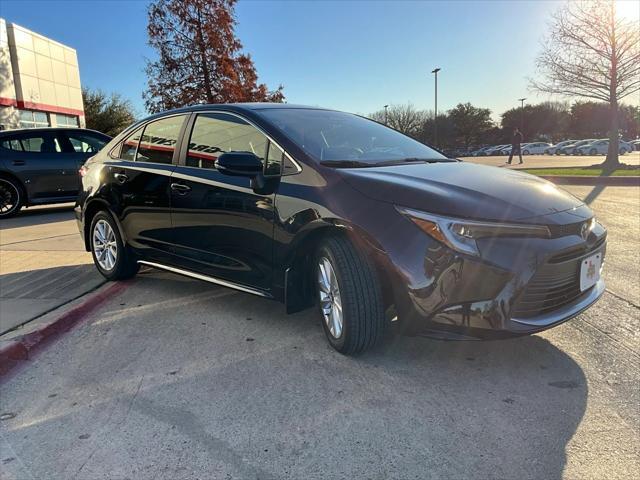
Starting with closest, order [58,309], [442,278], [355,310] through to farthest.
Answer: [442,278]
[355,310]
[58,309]

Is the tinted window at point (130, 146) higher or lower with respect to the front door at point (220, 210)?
higher

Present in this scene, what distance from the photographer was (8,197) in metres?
9.45

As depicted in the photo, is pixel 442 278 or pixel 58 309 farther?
pixel 58 309

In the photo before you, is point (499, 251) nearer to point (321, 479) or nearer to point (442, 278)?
point (442, 278)

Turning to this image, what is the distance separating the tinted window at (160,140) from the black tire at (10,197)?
21.2ft

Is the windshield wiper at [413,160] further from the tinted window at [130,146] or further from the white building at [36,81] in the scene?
the white building at [36,81]

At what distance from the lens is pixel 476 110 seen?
249 ft

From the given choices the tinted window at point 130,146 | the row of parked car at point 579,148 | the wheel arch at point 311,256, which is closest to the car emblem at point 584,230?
the wheel arch at point 311,256

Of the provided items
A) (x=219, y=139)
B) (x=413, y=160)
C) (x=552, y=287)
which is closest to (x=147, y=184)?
(x=219, y=139)

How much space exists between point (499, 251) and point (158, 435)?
1841mm

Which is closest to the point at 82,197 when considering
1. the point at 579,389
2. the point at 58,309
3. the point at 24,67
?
the point at 58,309

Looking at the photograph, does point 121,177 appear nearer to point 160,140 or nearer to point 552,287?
point 160,140

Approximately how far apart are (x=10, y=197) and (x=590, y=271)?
32.8 feet

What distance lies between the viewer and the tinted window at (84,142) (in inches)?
386
